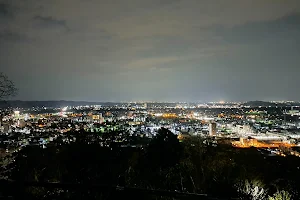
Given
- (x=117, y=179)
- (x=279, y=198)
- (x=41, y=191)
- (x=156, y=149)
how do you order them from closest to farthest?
1. (x=41, y=191)
2. (x=279, y=198)
3. (x=117, y=179)
4. (x=156, y=149)

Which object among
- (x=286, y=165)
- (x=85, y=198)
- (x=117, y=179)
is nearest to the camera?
(x=85, y=198)

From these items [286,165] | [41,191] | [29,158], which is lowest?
[286,165]

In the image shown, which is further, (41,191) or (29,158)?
(29,158)

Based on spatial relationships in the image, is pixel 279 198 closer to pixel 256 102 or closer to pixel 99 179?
pixel 99 179

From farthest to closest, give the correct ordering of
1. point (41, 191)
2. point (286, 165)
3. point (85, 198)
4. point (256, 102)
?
point (256, 102), point (286, 165), point (41, 191), point (85, 198)

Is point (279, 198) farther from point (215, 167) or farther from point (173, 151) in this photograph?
point (173, 151)

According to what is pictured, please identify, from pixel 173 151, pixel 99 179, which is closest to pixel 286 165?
pixel 173 151

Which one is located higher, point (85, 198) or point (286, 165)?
point (85, 198)

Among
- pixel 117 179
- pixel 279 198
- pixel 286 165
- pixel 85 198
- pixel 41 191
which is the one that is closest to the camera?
pixel 85 198

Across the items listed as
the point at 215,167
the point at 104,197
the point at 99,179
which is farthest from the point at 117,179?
the point at 104,197
